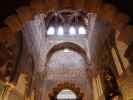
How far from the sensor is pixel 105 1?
324 centimetres

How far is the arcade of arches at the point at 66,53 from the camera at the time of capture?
3.17m

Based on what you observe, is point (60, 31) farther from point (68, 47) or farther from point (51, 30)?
point (68, 47)

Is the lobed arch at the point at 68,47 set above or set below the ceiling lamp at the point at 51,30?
below

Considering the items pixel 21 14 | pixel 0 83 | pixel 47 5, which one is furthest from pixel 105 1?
pixel 0 83

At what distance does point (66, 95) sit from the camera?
9844 millimetres

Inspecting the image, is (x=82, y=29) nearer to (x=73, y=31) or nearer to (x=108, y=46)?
(x=73, y=31)

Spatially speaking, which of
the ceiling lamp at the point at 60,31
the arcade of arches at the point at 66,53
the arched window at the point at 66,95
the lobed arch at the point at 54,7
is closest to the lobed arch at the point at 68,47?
the arcade of arches at the point at 66,53

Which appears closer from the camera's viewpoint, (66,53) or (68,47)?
(66,53)

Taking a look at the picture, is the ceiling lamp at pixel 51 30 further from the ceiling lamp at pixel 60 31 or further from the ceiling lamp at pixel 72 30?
the ceiling lamp at pixel 72 30

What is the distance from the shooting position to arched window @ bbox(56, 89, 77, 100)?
9766 millimetres

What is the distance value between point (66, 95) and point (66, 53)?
2.62m

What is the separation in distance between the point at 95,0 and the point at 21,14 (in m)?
1.32

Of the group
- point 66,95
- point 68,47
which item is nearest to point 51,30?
point 68,47

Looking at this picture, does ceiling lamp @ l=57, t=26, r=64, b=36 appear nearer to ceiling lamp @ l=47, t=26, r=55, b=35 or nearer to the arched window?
ceiling lamp @ l=47, t=26, r=55, b=35
